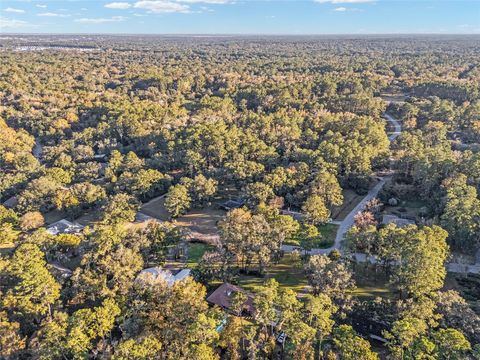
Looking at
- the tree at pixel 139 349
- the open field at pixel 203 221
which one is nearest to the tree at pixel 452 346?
the tree at pixel 139 349

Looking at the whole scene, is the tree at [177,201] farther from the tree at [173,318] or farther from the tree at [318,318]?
the tree at [318,318]

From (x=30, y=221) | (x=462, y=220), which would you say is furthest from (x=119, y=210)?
(x=462, y=220)

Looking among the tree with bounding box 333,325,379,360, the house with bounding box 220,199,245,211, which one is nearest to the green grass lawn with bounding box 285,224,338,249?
the house with bounding box 220,199,245,211

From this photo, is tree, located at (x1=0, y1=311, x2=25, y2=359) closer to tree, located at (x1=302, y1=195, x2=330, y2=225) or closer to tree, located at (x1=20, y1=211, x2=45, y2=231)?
tree, located at (x1=20, y1=211, x2=45, y2=231)

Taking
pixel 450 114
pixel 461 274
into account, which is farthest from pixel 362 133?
pixel 461 274

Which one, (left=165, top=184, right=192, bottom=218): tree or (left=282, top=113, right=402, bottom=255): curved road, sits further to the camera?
(left=165, top=184, right=192, bottom=218): tree

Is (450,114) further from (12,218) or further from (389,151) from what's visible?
(12,218)
